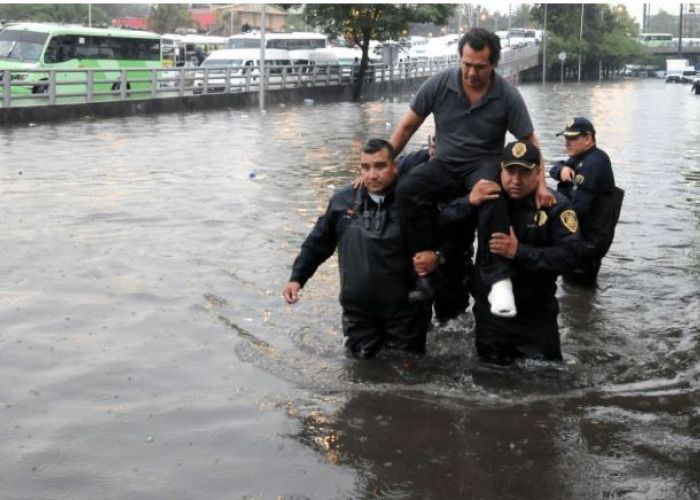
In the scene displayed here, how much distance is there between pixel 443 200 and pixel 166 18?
334 ft

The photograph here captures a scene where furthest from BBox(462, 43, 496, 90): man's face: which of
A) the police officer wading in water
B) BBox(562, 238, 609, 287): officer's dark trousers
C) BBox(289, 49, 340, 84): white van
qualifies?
BBox(289, 49, 340, 84): white van

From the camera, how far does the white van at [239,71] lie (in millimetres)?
36125

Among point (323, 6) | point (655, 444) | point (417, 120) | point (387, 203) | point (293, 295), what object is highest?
point (323, 6)

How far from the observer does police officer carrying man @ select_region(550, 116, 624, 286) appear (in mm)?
7555

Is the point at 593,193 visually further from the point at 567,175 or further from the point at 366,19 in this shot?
the point at 366,19

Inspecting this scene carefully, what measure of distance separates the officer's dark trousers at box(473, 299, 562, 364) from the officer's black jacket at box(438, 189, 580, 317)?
0.04 m

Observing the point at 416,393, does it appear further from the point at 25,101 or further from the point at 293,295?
the point at 25,101

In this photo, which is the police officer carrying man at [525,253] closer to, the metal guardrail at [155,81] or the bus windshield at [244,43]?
the metal guardrail at [155,81]

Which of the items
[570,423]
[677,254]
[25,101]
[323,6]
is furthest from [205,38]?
[570,423]

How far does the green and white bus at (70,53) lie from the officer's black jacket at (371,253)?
23.6 m

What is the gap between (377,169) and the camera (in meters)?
5.79

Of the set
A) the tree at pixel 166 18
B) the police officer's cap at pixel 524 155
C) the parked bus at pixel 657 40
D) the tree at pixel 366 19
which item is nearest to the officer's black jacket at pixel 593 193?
the police officer's cap at pixel 524 155

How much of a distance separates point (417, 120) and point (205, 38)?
6689 cm

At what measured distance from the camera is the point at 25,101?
27.5m
